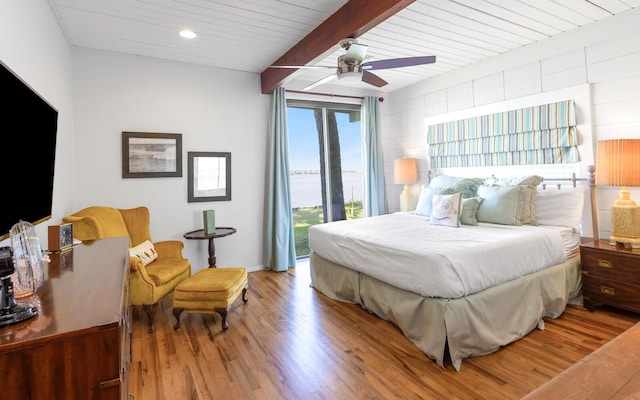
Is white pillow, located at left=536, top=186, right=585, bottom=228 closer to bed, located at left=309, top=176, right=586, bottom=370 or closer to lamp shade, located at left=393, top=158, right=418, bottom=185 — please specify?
bed, located at left=309, top=176, right=586, bottom=370

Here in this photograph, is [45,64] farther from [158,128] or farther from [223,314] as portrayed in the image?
[223,314]

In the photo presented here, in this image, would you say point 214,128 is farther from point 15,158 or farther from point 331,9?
point 15,158

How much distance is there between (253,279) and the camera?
426 cm

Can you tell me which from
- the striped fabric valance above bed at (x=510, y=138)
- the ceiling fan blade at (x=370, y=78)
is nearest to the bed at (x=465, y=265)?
the striped fabric valance above bed at (x=510, y=138)

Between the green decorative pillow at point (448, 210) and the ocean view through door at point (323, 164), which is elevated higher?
the ocean view through door at point (323, 164)

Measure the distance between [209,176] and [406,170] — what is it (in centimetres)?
288

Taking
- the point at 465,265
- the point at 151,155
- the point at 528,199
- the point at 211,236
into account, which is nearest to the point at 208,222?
the point at 211,236

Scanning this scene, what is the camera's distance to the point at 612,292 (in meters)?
2.78

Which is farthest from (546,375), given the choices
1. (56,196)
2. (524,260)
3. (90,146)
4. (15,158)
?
(90,146)

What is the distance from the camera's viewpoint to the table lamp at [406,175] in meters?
A: 5.07

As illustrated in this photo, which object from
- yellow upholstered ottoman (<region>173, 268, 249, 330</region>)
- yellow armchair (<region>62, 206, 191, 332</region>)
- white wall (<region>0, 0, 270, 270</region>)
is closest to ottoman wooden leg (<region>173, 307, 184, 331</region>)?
yellow upholstered ottoman (<region>173, 268, 249, 330</region>)

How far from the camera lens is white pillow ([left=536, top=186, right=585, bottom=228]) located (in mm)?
3174

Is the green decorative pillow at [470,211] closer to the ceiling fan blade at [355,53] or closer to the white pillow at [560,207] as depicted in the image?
the white pillow at [560,207]

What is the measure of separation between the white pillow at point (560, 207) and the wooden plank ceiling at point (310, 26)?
164 centimetres
